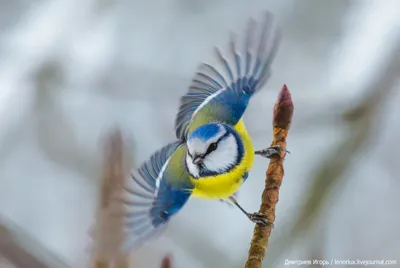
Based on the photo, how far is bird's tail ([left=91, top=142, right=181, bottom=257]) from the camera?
52cm

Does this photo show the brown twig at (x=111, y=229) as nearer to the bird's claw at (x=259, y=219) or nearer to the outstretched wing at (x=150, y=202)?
the outstretched wing at (x=150, y=202)

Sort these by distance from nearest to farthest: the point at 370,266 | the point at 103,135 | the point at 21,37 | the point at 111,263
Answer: the point at 111,263, the point at 370,266, the point at 103,135, the point at 21,37

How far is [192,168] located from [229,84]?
0.31 ft

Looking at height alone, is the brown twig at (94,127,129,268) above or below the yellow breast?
below

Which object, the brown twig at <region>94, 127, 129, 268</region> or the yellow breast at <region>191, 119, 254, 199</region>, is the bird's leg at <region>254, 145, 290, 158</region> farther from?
the brown twig at <region>94, 127, 129, 268</region>

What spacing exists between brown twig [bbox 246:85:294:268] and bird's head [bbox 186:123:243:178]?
0.04 meters

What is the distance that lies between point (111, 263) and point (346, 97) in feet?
1.27

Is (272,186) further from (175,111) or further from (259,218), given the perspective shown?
(175,111)

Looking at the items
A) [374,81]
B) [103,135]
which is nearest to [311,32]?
[374,81]

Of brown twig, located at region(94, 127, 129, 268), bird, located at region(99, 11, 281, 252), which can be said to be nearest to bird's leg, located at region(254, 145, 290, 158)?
bird, located at region(99, 11, 281, 252)

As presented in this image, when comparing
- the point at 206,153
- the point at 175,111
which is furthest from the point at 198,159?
the point at 175,111

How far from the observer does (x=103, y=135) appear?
75 centimetres

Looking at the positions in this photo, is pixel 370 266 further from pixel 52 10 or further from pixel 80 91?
pixel 52 10

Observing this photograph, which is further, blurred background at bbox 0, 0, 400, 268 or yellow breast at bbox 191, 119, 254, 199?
blurred background at bbox 0, 0, 400, 268
